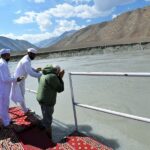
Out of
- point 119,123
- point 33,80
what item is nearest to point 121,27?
point 33,80

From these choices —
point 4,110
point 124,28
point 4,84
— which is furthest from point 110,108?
point 124,28

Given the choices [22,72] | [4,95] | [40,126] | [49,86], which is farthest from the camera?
[22,72]

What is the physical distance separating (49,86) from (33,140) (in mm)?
980

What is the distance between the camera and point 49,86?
5020 millimetres

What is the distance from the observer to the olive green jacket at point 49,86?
4.91m

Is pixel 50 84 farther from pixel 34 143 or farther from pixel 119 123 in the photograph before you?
pixel 119 123

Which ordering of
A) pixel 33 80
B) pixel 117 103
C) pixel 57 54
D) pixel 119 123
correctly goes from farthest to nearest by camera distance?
pixel 57 54
pixel 33 80
pixel 117 103
pixel 119 123

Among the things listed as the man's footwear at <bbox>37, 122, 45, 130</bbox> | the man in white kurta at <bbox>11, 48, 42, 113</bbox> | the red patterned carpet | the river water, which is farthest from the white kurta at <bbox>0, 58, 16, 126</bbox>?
the river water

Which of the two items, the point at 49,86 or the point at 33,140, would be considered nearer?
the point at 49,86

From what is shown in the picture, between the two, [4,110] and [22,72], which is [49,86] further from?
[22,72]

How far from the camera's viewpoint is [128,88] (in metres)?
11.5

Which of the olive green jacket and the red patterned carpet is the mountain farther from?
the olive green jacket

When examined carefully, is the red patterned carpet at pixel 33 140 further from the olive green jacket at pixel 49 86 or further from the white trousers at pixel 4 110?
the olive green jacket at pixel 49 86

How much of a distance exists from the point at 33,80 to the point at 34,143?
33.1 feet
